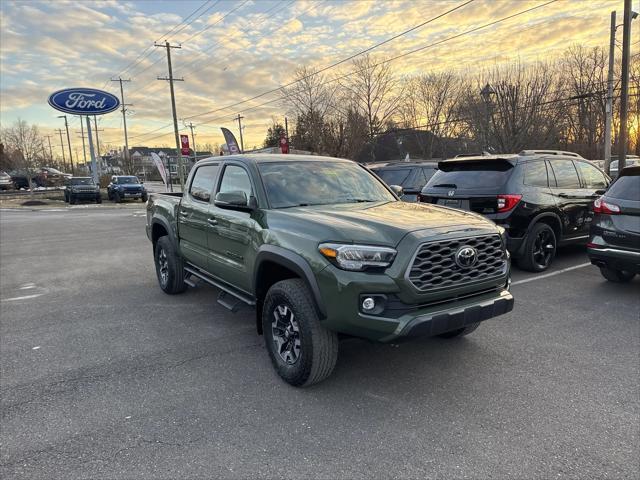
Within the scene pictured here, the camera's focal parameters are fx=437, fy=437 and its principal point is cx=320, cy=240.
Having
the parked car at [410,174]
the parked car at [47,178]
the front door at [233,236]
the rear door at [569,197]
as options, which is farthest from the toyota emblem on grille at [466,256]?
the parked car at [47,178]

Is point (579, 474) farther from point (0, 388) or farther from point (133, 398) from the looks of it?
point (0, 388)

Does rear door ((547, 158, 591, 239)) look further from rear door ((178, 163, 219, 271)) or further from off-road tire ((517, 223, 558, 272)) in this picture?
rear door ((178, 163, 219, 271))

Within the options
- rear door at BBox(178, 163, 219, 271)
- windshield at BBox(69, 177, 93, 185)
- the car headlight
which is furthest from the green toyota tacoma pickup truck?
windshield at BBox(69, 177, 93, 185)

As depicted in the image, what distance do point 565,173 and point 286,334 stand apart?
5929 mm

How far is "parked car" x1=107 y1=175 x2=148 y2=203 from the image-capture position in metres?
27.5

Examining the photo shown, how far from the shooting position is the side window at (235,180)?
13.6 ft

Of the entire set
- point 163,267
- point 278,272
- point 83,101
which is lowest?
point 163,267

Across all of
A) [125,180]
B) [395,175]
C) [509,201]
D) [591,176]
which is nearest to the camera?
[509,201]

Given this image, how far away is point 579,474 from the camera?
2.39 meters

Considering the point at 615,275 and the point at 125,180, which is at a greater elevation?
the point at 125,180

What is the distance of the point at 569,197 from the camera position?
23.0 ft

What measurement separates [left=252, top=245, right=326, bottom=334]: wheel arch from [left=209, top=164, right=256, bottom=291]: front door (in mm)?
159

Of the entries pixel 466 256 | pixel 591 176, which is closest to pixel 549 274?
pixel 591 176

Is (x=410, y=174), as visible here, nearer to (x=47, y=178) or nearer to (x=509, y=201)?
(x=509, y=201)
